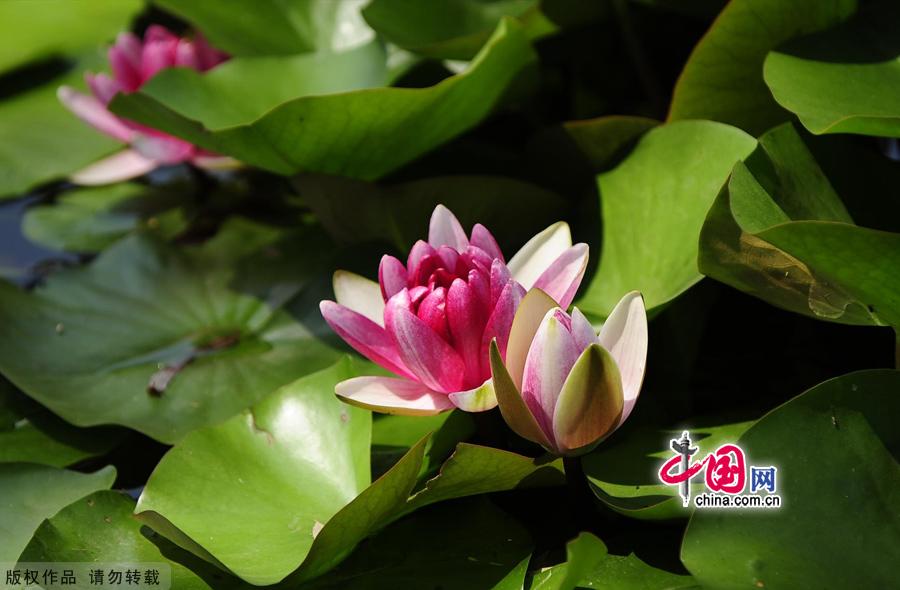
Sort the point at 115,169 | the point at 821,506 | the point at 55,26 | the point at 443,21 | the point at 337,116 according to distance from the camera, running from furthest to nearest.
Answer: the point at 55,26, the point at 115,169, the point at 443,21, the point at 337,116, the point at 821,506

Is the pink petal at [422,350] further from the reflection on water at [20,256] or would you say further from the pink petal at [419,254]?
the reflection on water at [20,256]

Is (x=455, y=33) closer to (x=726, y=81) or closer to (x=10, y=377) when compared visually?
(x=726, y=81)

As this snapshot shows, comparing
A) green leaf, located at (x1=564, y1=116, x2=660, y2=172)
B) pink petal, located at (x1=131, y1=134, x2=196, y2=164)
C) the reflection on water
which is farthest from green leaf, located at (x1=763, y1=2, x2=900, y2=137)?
the reflection on water

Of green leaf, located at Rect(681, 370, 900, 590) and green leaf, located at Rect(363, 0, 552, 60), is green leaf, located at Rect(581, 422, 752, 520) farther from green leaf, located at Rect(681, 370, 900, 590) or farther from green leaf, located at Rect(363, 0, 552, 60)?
green leaf, located at Rect(363, 0, 552, 60)

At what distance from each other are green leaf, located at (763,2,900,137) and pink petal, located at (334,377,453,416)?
22.3 inches

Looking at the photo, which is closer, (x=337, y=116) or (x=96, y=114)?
(x=337, y=116)

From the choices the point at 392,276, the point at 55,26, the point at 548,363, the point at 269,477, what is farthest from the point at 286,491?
the point at 55,26

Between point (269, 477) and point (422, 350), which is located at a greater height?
point (422, 350)

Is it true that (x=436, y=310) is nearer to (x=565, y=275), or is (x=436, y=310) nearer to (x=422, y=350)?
(x=422, y=350)

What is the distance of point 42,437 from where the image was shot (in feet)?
4.47

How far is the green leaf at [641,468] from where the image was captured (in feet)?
3.24

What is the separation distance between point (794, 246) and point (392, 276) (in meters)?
0.45

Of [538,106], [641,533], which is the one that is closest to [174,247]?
[538,106]

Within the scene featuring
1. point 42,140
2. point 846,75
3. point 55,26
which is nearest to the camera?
point 846,75
